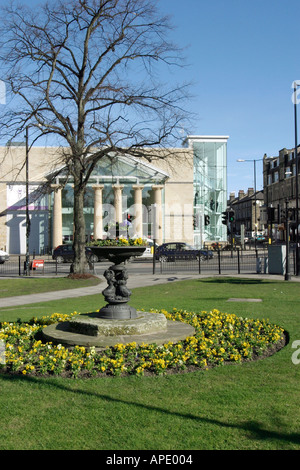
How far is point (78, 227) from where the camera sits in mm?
24984

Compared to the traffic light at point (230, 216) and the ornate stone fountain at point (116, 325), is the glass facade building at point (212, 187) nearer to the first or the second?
the traffic light at point (230, 216)

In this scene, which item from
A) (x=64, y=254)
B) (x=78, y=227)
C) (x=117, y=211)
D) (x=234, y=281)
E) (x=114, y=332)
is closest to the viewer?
(x=114, y=332)

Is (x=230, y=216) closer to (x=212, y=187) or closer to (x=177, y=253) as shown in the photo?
(x=177, y=253)

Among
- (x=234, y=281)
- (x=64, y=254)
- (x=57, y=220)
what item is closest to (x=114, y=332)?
(x=234, y=281)

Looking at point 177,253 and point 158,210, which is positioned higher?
point 158,210

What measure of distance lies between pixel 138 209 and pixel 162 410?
154 feet

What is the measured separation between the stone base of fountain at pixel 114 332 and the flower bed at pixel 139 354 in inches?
7.1

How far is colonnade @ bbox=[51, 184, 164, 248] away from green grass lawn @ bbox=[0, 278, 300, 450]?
43799 mm

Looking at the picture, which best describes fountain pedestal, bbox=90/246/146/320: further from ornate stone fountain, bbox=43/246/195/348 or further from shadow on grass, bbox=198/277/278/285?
shadow on grass, bbox=198/277/278/285

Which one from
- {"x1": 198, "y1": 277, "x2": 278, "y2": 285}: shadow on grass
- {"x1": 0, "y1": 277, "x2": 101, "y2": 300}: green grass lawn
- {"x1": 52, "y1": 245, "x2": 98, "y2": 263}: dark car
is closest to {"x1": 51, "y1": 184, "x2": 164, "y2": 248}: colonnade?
{"x1": 52, "y1": 245, "x2": 98, "y2": 263}: dark car

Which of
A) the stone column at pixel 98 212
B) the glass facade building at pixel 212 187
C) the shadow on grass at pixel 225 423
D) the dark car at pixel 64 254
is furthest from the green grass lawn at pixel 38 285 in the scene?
the glass facade building at pixel 212 187

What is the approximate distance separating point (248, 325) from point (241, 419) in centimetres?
513

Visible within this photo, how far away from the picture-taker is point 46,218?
57.6 metres

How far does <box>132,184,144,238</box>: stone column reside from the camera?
50.8m
